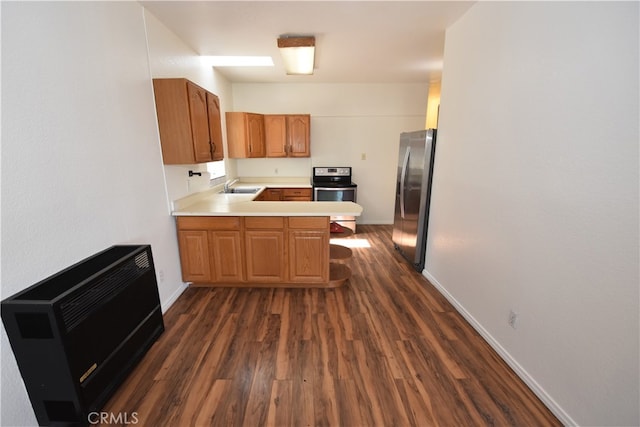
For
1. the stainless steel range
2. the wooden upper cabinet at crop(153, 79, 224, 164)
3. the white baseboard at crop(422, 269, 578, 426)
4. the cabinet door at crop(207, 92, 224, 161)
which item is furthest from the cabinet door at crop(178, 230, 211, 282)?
the white baseboard at crop(422, 269, 578, 426)

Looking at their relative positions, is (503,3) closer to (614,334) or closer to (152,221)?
(614,334)

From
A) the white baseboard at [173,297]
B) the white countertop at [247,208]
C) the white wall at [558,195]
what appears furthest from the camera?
the white countertop at [247,208]

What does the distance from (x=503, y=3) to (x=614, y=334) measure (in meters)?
2.09

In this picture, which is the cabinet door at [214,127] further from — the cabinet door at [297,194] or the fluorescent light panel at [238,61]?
the cabinet door at [297,194]

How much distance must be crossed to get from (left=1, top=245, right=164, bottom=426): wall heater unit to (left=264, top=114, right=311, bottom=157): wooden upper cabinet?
3361 mm

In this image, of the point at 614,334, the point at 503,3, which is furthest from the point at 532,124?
the point at 614,334

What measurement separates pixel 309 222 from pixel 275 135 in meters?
2.61

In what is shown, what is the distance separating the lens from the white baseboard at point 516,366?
1.46m

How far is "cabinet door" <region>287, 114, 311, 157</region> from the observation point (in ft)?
15.4

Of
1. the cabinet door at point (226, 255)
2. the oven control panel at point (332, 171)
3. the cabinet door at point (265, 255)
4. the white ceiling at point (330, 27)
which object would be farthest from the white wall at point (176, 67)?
the oven control panel at point (332, 171)

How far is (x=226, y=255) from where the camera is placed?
9.05 ft

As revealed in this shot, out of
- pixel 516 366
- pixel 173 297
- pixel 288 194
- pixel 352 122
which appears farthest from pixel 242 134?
pixel 516 366

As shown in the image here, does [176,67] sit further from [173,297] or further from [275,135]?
[173,297]

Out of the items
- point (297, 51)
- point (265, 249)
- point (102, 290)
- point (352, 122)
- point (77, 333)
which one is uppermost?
point (297, 51)
